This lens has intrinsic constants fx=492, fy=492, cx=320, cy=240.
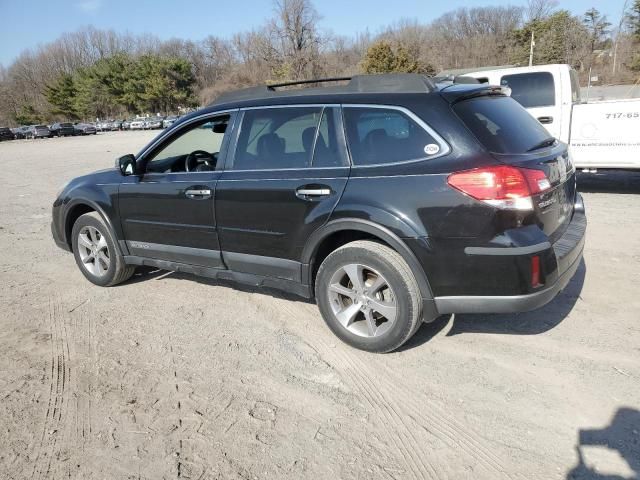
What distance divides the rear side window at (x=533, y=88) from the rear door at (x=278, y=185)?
5752mm

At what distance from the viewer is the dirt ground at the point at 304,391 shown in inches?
97.9

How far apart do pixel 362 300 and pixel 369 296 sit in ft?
0.22

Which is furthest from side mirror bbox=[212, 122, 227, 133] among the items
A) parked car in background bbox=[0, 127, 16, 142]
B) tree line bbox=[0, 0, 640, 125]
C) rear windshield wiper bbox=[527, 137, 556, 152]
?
parked car in background bbox=[0, 127, 16, 142]

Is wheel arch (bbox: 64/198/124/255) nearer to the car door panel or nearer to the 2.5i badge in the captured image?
the car door panel

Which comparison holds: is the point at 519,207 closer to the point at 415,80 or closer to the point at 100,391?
the point at 415,80

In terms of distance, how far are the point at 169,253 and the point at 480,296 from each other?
276cm

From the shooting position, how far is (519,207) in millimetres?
2867

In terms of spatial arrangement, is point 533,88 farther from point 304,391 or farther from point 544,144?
point 304,391

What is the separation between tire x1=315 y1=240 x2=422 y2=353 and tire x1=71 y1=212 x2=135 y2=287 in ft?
7.92

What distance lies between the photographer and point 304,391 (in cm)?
309

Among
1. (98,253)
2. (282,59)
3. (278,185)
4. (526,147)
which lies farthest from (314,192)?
(282,59)

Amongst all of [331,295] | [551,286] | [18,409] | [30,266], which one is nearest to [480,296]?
[551,286]

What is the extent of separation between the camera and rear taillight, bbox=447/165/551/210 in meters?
2.85

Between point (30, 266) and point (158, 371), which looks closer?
point (158, 371)
